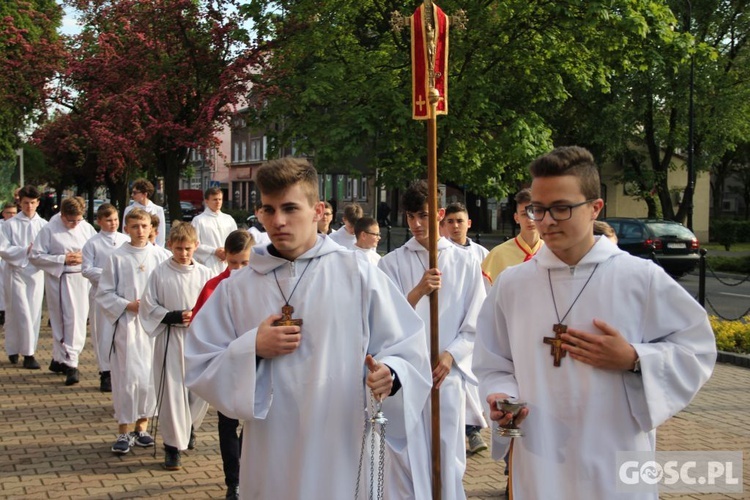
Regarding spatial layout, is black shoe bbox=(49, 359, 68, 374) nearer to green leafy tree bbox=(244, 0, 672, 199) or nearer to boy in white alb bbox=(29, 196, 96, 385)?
boy in white alb bbox=(29, 196, 96, 385)

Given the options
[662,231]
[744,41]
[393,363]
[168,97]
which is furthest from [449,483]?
[744,41]

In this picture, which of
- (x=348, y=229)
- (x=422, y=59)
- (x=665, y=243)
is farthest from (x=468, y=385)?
(x=665, y=243)

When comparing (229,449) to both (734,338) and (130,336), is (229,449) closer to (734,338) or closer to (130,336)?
(130,336)

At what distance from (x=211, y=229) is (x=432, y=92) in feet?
24.9

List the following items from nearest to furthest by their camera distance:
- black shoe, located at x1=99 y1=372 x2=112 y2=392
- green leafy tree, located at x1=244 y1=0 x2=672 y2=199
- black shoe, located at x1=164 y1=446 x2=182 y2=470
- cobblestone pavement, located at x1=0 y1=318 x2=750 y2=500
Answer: cobblestone pavement, located at x1=0 y1=318 x2=750 y2=500 → black shoe, located at x1=164 y1=446 x2=182 y2=470 → black shoe, located at x1=99 y1=372 x2=112 y2=392 → green leafy tree, located at x1=244 y1=0 x2=672 y2=199

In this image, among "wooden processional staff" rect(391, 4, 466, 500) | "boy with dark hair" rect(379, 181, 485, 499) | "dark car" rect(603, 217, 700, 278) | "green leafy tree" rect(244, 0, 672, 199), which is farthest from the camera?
"dark car" rect(603, 217, 700, 278)

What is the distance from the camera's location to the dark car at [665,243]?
26.7 meters

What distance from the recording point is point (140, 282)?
917 centimetres

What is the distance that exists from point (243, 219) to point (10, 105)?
33.0 meters

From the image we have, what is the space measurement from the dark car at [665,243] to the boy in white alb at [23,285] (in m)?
16.7

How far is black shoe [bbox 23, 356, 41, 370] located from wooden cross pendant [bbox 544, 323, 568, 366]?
33.1ft

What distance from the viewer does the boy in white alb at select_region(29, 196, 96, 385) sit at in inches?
465

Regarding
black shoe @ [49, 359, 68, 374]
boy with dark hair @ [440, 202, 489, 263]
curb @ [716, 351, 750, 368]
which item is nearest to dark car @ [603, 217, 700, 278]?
curb @ [716, 351, 750, 368]

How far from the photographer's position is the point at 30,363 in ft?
41.4
